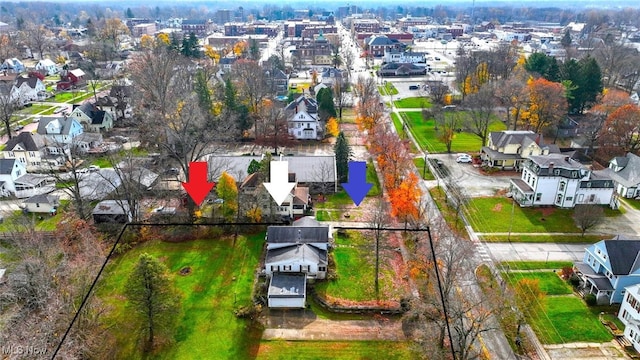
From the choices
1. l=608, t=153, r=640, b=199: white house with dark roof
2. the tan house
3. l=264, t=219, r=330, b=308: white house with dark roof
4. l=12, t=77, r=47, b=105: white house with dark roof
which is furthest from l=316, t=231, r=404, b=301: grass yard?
l=12, t=77, r=47, b=105: white house with dark roof

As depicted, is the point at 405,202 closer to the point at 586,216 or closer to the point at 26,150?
the point at 586,216

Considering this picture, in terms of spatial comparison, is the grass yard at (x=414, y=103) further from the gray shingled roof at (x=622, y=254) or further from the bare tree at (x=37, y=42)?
the bare tree at (x=37, y=42)

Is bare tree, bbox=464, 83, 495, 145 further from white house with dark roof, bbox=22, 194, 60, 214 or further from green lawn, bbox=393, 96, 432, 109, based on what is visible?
white house with dark roof, bbox=22, 194, 60, 214

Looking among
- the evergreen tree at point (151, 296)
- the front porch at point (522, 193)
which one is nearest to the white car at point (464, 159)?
the front porch at point (522, 193)

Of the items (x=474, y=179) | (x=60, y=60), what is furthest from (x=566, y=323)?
(x=60, y=60)

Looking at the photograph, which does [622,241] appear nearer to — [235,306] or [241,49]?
[235,306]
